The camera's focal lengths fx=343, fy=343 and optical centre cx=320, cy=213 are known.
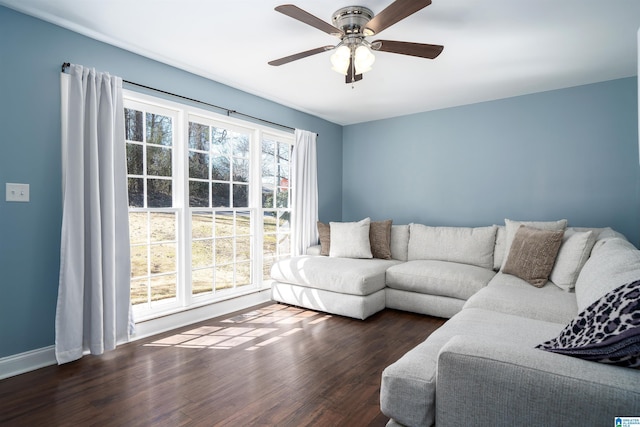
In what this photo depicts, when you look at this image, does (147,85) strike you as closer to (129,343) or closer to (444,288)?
(129,343)

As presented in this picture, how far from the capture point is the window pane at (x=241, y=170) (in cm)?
397

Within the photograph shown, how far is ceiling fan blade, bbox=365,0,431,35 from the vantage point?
6.07ft

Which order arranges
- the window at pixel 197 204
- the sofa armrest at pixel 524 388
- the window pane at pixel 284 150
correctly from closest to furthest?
1. the sofa armrest at pixel 524 388
2. the window at pixel 197 204
3. the window pane at pixel 284 150

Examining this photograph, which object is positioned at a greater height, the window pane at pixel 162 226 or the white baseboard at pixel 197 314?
the window pane at pixel 162 226

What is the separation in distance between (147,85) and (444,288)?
3404mm

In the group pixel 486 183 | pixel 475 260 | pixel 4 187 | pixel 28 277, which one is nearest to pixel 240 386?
pixel 28 277

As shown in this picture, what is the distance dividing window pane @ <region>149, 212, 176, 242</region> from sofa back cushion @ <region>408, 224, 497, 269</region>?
282cm

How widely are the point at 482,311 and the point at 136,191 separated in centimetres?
297

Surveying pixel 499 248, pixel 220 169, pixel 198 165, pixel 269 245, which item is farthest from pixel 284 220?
pixel 499 248

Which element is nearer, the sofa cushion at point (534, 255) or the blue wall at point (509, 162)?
the sofa cushion at point (534, 255)

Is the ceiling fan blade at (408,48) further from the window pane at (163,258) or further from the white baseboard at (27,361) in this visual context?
the white baseboard at (27,361)

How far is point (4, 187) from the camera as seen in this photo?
91.0 inches

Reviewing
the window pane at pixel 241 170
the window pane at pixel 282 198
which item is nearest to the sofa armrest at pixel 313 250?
the window pane at pixel 282 198

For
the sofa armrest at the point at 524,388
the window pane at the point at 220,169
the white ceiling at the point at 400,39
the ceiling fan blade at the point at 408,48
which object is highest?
the white ceiling at the point at 400,39
